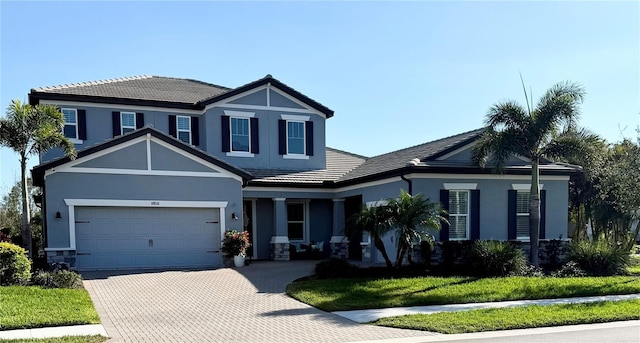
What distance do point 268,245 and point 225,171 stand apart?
4704 millimetres

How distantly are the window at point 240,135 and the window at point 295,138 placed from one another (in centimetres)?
193

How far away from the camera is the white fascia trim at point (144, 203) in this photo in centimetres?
1594

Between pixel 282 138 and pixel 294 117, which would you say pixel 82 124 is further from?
pixel 294 117

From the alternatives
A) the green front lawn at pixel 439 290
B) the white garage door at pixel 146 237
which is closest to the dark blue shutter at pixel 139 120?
the white garage door at pixel 146 237

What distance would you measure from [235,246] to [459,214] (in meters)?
8.21

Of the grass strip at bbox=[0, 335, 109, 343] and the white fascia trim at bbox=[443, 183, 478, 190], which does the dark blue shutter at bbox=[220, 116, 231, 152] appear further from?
the grass strip at bbox=[0, 335, 109, 343]

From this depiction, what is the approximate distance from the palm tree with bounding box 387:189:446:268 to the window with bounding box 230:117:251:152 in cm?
928

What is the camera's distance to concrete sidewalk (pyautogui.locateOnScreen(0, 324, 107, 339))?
26.1 ft

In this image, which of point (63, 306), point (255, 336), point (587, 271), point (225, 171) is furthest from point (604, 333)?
point (225, 171)

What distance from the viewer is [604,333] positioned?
8297 mm

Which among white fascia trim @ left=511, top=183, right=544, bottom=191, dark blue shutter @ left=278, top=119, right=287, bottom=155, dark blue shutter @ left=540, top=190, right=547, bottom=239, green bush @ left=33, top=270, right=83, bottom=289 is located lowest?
green bush @ left=33, top=270, right=83, bottom=289

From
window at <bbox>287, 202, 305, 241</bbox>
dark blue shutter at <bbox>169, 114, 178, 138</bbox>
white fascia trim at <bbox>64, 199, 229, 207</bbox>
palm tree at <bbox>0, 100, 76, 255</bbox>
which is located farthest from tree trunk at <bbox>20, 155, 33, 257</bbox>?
window at <bbox>287, 202, 305, 241</bbox>

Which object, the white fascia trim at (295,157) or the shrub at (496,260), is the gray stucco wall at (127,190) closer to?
the white fascia trim at (295,157)

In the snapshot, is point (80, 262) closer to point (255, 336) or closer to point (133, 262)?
point (133, 262)
